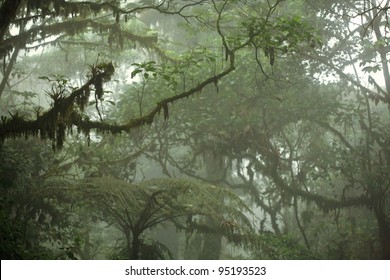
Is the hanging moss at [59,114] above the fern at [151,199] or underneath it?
above

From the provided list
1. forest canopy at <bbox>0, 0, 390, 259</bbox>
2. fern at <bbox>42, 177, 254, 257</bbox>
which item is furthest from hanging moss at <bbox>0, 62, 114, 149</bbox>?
fern at <bbox>42, 177, 254, 257</bbox>

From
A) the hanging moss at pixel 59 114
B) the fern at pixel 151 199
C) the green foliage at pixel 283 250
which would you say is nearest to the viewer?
the hanging moss at pixel 59 114

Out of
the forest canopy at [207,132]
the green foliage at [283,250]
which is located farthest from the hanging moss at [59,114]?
the green foliage at [283,250]

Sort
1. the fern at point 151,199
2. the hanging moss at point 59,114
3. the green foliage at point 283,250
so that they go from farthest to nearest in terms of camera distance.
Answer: the green foliage at point 283,250
the fern at point 151,199
the hanging moss at point 59,114

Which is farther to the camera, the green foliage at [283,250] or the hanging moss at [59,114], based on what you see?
the green foliage at [283,250]

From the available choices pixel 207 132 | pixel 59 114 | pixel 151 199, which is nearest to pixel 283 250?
pixel 151 199

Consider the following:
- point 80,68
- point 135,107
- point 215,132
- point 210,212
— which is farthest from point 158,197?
point 80,68

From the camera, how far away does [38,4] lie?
7.52m

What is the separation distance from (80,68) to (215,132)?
33.8ft

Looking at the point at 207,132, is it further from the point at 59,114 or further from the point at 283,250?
the point at 59,114

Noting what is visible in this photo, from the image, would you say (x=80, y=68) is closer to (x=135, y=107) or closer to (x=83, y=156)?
(x=135, y=107)

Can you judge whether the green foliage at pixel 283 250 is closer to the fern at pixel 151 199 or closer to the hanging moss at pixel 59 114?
the fern at pixel 151 199

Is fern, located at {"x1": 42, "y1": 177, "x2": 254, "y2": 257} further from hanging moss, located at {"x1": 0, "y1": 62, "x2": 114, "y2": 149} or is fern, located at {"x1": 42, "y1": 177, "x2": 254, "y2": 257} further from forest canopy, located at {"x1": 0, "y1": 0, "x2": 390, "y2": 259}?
hanging moss, located at {"x1": 0, "y1": 62, "x2": 114, "y2": 149}

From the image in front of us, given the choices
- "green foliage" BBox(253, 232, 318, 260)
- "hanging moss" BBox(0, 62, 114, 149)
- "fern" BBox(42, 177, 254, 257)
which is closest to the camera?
"hanging moss" BBox(0, 62, 114, 149)
